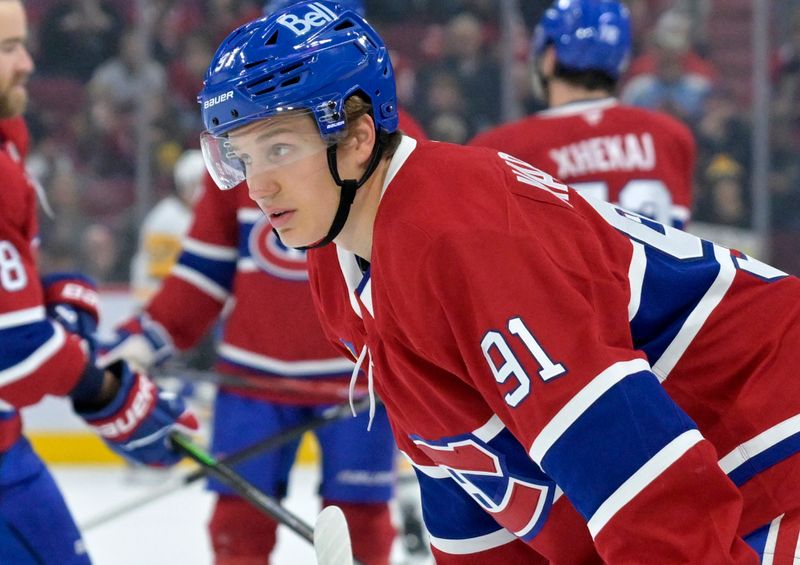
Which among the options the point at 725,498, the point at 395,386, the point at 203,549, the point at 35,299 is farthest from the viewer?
the point at 203,549

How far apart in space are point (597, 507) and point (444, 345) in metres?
0.23

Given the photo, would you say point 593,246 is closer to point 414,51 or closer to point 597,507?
point 597,507

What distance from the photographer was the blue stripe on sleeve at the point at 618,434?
1.29 m

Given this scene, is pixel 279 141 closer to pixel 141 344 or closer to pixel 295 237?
pixel 295 237

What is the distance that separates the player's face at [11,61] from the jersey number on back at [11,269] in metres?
0.36

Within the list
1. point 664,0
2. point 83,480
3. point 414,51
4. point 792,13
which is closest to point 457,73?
point 414,51

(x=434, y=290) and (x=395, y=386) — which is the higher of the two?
(x=434, y=290)

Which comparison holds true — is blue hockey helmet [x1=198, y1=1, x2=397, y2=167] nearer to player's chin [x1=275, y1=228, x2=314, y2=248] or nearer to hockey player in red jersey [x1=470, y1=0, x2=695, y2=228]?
player's chin [x1=275, y1=228, x2=314, y2=248]

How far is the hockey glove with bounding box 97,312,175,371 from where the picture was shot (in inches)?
114

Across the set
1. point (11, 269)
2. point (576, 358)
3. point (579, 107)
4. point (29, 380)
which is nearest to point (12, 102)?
point (11, 269)

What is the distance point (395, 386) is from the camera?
156cm

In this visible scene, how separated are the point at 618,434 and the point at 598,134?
1.76 meters

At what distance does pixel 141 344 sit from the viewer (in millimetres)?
2916

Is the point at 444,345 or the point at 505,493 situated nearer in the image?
the point at 444,345
